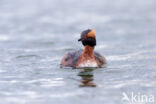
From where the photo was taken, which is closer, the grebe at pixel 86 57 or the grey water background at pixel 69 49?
the grey water background at pixel 69 49

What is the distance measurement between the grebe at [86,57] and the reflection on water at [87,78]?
443 millimetres

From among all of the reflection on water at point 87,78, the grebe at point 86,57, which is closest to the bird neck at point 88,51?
the grebe at point 86,57

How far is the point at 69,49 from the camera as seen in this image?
27891 mm

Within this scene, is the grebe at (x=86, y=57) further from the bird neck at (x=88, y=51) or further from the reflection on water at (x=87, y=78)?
the reflection on water at (x=87, y=78)

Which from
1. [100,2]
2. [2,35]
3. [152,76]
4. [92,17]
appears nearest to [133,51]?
[152,76]

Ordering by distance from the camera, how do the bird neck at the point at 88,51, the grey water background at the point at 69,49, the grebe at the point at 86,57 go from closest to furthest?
the grey water background at the point at 69,49
the grebe at the point at 86,57
the bird neck at the point at 88,51

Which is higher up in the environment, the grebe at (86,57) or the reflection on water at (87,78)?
the grebe at (86,57)

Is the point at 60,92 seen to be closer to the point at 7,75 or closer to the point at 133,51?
the point at 7,75

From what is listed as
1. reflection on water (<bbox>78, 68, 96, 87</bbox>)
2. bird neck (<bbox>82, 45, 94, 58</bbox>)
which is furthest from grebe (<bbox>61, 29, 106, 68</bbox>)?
reflection on water (<bbox>78, 68, 96, 87</bbox>)

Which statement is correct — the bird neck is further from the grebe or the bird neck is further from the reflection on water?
the reflection on water

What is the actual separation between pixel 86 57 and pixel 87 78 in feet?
6.87

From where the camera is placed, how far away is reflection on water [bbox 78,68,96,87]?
20062mm

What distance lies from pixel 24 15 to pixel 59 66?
15293 millimetres

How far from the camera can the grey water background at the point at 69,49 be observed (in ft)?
61.8
